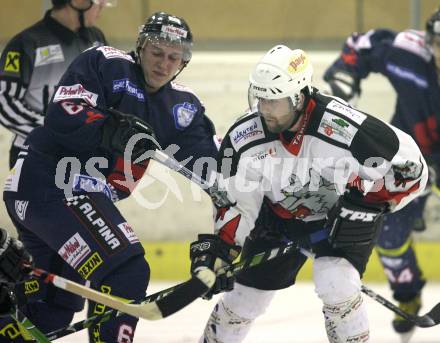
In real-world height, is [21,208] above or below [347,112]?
below

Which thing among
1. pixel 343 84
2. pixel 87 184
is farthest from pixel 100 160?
pixel 343 84

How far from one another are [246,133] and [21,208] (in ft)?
2.52

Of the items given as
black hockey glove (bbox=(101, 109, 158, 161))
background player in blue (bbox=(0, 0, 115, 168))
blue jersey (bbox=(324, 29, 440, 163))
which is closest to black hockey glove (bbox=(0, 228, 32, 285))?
black hockey glove (bbox=(101, 109, 158, 161))

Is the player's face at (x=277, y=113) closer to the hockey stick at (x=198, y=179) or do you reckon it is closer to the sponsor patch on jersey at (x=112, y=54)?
the hockey stick at (x=198, y=179)

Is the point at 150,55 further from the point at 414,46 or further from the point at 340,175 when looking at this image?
the point at 414,46

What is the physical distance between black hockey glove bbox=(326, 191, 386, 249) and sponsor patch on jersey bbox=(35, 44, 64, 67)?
137 cm

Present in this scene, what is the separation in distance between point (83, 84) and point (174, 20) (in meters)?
0.39

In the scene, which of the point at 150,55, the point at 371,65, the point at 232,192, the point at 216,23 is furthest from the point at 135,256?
the point at 216,23

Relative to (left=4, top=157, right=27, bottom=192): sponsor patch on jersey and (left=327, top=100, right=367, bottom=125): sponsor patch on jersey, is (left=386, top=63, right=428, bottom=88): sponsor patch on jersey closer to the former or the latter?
(left=327, top=100, right=367, bottom=125): sponsor patch on jersey

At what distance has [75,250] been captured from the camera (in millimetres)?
3359

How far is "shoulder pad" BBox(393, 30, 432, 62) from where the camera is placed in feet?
16.0

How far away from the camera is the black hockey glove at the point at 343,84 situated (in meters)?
4.69

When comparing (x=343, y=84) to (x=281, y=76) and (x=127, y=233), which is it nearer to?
(x=281, y=76)

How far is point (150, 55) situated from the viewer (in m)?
3.60
